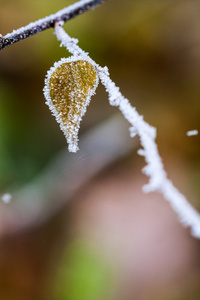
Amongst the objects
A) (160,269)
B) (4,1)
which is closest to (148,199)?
(160,269)

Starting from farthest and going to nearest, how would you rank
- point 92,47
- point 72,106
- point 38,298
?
1. point 92,47
2. point 38,298
3. point 72,106

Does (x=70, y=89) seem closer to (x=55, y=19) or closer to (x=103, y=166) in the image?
(x=55, y=19)

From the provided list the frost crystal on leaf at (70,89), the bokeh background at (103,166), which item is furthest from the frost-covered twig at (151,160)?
the bokeh background at (103,166)

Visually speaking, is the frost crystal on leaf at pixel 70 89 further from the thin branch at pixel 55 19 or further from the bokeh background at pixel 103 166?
the bokeh background at pixel 103 166

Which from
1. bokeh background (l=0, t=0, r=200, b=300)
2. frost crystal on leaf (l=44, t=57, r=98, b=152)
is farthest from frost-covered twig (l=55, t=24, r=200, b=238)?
bokeh background (l=0, t=0, r=200, b=300)

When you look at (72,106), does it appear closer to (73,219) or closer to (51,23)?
(51,23)

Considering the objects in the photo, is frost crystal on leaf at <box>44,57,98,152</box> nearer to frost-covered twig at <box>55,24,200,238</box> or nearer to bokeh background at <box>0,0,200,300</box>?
frost-covered twig at <box>55,24,200,238</box>
